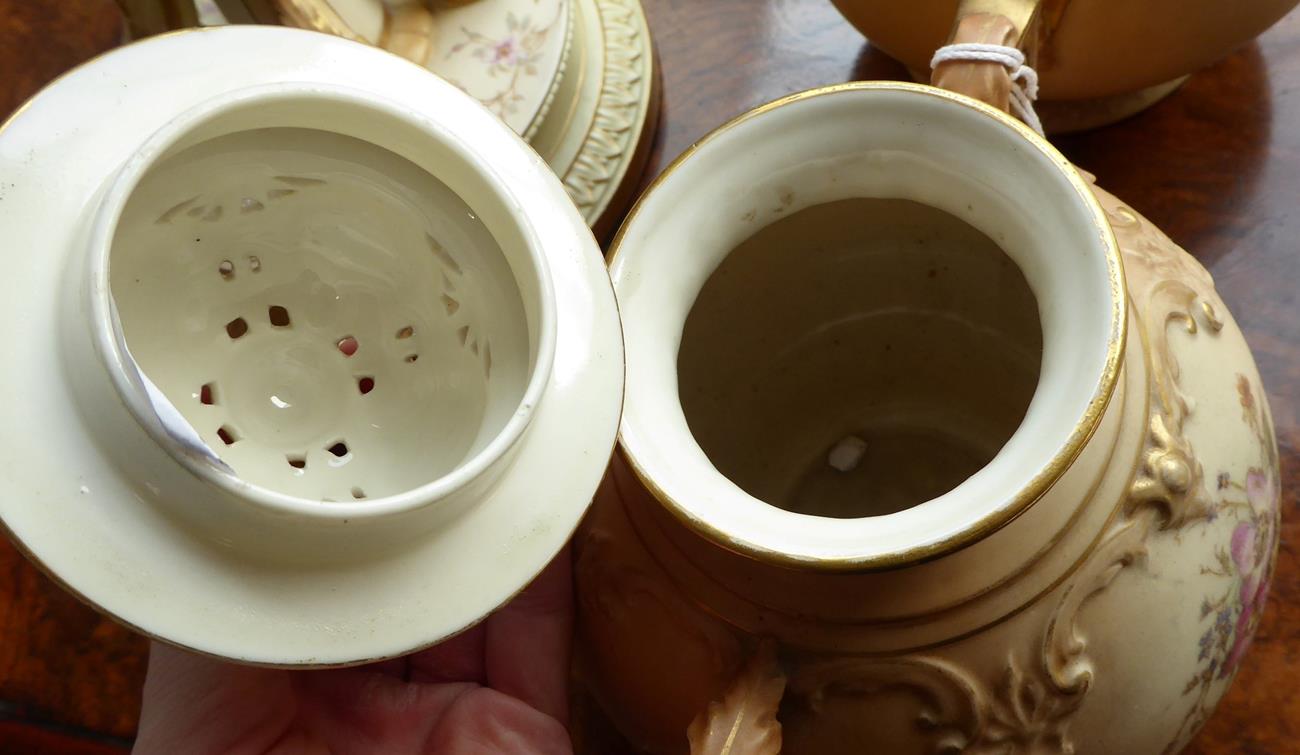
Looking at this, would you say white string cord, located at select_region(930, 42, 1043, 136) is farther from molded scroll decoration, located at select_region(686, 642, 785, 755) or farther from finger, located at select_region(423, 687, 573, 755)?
finger, located at select_region(423, 687, 573, 755)

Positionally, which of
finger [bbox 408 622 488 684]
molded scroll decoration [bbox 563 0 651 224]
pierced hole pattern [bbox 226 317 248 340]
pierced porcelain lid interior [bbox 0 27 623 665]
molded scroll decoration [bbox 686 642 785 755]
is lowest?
finger [bbox 408 622 488 684]

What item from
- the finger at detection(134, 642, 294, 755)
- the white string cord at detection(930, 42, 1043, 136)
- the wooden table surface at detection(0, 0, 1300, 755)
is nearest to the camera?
the white string cord at detection(930, 42, 1043, 136)

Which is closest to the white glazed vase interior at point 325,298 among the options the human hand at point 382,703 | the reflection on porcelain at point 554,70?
the human hand at point 382,703

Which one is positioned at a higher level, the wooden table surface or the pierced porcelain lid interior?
the pierced porcelain lid interior

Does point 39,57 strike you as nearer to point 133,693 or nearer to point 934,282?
point 133,693

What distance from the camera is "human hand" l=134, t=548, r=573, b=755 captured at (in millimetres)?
571

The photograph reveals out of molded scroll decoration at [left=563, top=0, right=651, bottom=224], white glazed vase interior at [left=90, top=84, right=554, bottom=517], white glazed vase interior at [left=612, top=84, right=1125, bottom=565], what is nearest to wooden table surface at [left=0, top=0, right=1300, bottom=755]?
molded scroll decoration at [left=563, top=0, right=651, bottom=224]

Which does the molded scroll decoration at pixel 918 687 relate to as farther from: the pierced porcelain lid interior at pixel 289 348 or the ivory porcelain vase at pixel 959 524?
the pierced porcelain lid interior at pixel 289 348

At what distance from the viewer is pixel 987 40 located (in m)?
0.46

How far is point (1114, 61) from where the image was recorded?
585 mm

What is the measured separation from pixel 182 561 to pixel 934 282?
357 millimetres

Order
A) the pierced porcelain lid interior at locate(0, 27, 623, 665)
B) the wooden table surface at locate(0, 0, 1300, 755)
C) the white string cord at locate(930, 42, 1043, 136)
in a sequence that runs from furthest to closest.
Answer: the wooden table surface at locate(0, 0, 1300, 755) < the white string cord at locate(930, 42, 1043, 136) < the pierced porcelain lid interior at locate(0, 27, 623, 665)

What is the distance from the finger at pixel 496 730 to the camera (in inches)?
22.9

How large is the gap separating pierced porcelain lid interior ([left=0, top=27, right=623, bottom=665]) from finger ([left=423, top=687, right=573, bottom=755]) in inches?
6.1
